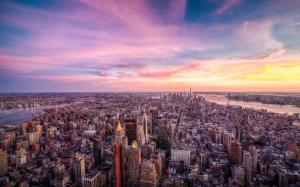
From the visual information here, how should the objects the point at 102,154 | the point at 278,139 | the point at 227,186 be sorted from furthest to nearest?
1. the point at 278,139
2. the point at 102,154
3. the point at 227,186

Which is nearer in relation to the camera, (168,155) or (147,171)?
(147,171)

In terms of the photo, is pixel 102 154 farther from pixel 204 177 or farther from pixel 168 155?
pixel 204 177

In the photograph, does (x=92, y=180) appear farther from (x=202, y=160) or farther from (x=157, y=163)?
(x=202, y=160)

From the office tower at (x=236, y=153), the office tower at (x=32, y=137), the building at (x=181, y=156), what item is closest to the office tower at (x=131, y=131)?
the building at (x=181, y=156)

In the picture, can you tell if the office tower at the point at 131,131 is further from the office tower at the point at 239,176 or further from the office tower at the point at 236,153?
the office tower at the point at 239,176

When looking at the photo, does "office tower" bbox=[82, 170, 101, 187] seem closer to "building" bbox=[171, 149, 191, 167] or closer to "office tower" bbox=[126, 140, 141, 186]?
"office tower" bbox=[126, 140, 141, 186]

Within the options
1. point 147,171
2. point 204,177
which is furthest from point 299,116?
point 147,171

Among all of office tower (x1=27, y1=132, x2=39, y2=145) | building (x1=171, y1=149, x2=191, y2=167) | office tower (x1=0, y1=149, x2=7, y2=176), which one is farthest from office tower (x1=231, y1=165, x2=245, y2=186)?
office tower (x1=27, y1=132, x2=39, y2=145)

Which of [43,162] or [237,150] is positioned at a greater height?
[237,150]
